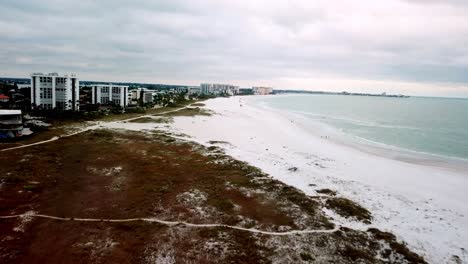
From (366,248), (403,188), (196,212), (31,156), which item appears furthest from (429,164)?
(31,156)

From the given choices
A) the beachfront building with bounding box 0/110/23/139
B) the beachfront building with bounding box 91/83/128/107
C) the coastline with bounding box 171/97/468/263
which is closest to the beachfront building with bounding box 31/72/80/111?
the beachfront building with bounding box 91/83/128/107

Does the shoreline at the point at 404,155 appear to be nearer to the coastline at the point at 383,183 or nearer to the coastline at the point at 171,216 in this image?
the coastline at the point at 383,183

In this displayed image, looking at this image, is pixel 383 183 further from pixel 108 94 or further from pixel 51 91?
pixel 108 94

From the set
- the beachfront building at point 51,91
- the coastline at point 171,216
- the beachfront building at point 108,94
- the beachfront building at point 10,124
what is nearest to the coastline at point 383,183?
the coastline at point 171,216

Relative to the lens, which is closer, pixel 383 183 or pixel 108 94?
pixel 383 183

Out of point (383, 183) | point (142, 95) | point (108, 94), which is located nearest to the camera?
point (383, 183)

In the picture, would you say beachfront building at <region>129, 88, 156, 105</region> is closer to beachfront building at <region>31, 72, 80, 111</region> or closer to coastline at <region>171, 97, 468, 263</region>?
beachfront building at <region>31, 72, 80, 111</region>

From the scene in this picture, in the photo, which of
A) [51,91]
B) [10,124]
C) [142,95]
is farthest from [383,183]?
[142,95]
